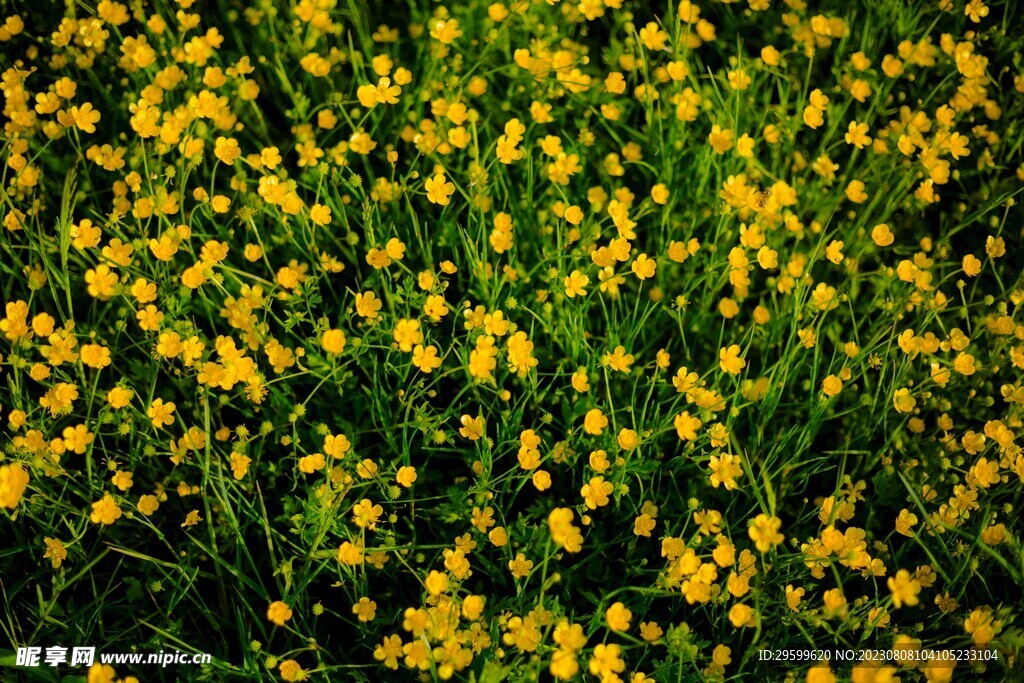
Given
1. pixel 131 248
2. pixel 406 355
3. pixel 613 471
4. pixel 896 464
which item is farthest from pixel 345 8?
pixel 896 464

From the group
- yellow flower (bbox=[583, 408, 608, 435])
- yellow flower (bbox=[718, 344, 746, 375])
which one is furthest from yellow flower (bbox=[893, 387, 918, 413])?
yellow flower (bbox=[583, 408, 608, 435])

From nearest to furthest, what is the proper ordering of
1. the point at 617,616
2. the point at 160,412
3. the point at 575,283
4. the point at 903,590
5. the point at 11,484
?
Answer: the point at 903,590 < the point at 617,616 < the point at 11,484 < the point at 160,412 < the point at 575,283

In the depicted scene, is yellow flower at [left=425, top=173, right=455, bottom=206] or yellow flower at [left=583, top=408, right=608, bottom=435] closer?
yellow flower at [left=583, top=408, right=608, bottom=435]

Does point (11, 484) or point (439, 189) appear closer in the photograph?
point (11, 484)

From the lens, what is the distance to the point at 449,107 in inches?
88.3

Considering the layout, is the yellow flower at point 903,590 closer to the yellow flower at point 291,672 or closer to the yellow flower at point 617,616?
the yellow flower at point 617,616

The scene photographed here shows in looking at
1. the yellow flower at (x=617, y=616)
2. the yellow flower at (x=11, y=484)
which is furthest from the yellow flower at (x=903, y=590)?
the yellow flower at (x=11, y=484)

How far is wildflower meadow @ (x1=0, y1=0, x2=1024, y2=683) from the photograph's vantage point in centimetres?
177

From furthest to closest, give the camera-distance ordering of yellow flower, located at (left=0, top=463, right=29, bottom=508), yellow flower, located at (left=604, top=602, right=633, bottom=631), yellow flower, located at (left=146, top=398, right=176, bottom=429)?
yellow flower, located at (left=146, top=398, right=176, bottom=429) → yellow flower, located at (left=0, top=463, right=29, bottom=508) → yellow flower, located at (left=604, top=602, right=633, bottom=631)

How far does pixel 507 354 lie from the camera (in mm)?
1941

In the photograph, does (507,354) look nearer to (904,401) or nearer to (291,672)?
(291,672)

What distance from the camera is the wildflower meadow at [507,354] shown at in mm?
1766

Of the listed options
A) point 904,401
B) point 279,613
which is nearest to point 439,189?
point 279,613

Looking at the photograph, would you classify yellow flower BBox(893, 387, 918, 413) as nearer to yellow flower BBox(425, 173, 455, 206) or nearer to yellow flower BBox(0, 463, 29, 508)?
yellow flower BBox(425, 173, 455, 206)
